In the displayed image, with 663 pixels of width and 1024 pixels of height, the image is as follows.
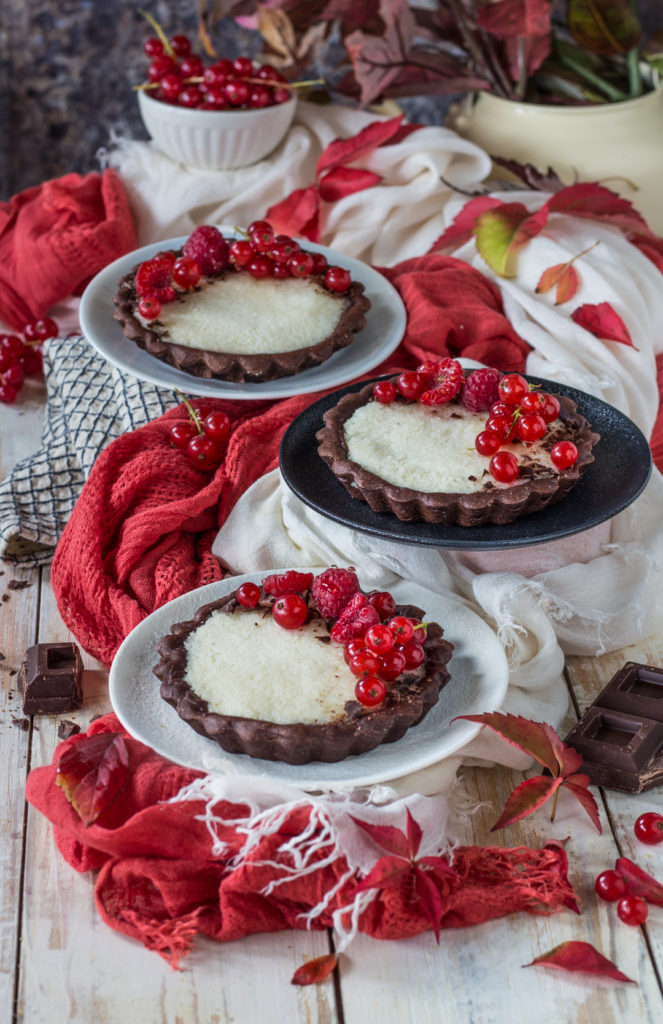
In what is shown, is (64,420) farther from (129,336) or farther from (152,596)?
(152,596)

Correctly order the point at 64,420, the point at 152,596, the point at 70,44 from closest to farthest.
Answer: the point at 152,596 < the point at 64,420 < the point at 70,44

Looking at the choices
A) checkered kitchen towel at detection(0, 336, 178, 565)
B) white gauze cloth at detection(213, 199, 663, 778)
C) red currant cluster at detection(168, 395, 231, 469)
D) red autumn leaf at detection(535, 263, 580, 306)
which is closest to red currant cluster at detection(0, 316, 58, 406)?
checkered kitchen towel at detection(0, 336, 178, 565)

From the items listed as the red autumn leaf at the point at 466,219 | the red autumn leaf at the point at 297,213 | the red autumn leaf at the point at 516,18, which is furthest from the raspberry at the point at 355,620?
the red autumn leaf at the point at 516,18

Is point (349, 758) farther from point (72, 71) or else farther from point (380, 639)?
point (72, 71)

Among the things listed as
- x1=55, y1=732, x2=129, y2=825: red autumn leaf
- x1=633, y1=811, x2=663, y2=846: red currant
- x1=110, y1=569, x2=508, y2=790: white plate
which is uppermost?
x1=110, y1=569, x2=508, y2=790: white plate

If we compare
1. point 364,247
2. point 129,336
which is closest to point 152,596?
point 129,336

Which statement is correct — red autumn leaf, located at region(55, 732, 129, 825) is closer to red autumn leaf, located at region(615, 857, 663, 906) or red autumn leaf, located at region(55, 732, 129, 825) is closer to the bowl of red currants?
red autumn leaf, located at region(615, 857, 663, 906)
